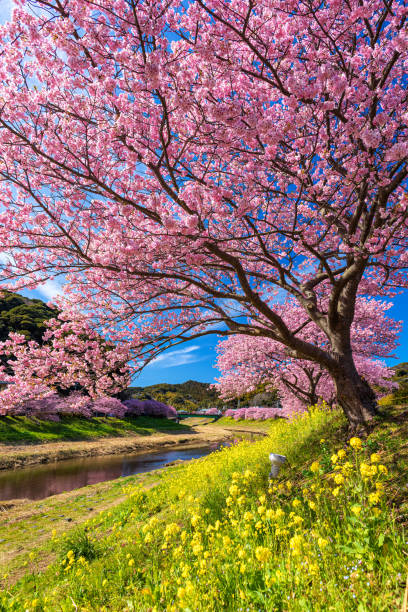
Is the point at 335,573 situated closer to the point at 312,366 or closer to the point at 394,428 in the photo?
the point at 394,428

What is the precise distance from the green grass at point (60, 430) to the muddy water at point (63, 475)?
492cm

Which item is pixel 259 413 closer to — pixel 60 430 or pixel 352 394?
pixel 60 430

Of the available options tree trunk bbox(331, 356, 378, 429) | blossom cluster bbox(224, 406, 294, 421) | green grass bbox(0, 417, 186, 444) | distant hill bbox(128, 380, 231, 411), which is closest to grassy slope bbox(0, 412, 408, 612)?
tree trunk bbox(331, 356, 378, 429)

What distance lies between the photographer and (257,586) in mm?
2656

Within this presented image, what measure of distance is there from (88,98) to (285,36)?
11.8 feet

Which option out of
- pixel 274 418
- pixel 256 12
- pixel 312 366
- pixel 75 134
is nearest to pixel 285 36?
pixel 256 12

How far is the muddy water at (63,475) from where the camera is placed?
49.7 ft

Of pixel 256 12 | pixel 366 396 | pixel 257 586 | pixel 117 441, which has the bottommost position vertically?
pixel 117 441

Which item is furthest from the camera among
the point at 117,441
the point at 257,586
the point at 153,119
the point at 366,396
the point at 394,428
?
the point at 117,441

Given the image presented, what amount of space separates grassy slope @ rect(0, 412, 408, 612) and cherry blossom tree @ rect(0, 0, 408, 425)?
2.52 meters

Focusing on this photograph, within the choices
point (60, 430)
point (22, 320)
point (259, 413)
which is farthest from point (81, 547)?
point (259, 413)

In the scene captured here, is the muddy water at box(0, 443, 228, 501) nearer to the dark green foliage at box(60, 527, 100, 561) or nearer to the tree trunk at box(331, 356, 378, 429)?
the dark green foliage at box(60, 527, 100, 561)

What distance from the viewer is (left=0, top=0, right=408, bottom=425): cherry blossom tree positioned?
4828 mm

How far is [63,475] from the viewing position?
1845 centimetres
